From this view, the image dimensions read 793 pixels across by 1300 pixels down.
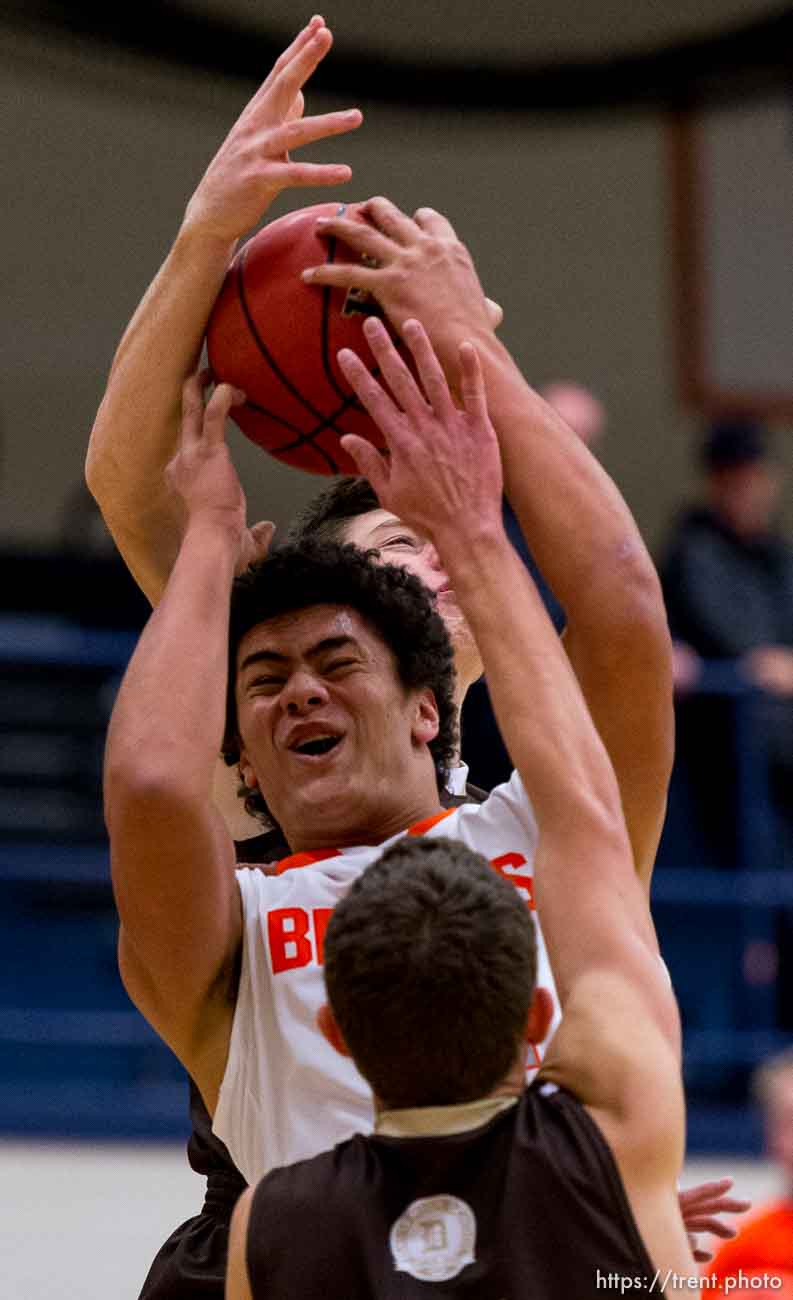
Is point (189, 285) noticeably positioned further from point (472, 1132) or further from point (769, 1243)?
point (769, 1243)

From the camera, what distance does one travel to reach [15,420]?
34.6ft

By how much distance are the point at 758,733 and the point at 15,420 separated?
17.1 feet

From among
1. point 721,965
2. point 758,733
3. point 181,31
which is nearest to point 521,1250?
point 758,733

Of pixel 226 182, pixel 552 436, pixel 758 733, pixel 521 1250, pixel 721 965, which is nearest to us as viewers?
pixel 521 1250

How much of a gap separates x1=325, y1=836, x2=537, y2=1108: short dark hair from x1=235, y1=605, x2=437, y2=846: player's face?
0.56 meters

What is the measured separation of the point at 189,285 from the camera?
2.65 m

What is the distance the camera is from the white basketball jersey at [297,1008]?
7.96 ft

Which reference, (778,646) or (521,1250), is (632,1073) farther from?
(778,646)

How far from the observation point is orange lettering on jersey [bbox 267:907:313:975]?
251 centimetres

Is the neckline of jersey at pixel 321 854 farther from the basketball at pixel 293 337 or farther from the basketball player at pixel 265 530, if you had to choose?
the basketball at pixel 293 337

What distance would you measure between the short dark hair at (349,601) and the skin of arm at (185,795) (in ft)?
0.62

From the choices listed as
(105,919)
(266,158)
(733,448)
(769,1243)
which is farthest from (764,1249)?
(105,919)

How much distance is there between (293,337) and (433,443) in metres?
0.32

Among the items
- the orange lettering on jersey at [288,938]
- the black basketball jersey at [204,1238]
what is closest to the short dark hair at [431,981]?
the orange lettering on jersey at [288,938]
